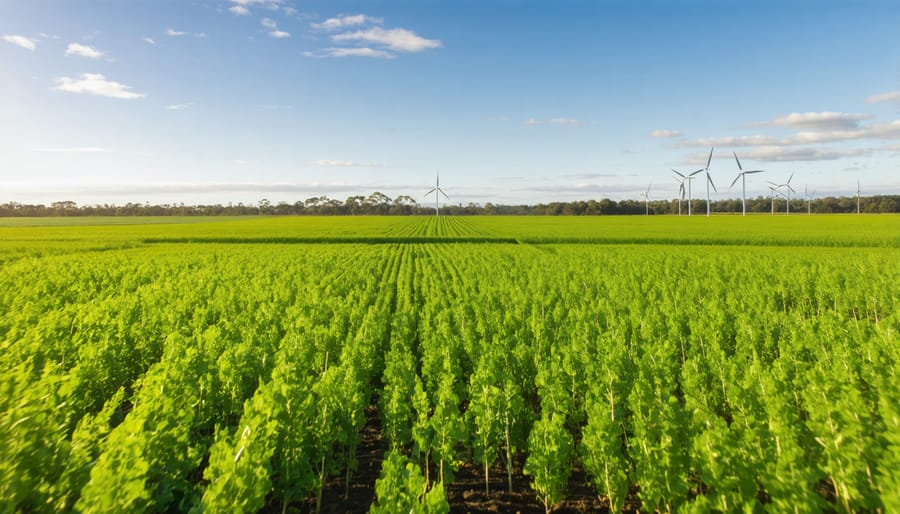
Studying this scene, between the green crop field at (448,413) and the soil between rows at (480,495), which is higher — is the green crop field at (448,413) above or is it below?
above

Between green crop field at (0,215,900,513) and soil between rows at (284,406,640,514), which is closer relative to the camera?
green crop field at (0,215,900,513)

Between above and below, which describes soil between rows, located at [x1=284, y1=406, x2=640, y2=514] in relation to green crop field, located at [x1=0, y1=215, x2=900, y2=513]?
below

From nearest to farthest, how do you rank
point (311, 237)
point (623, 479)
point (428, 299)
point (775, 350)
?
point (623, 479), point (775, 350), point (428, 299), point (311, 237)

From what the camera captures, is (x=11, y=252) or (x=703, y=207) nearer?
(x=11, y=252)

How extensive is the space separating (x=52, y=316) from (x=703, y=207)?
181751 mm

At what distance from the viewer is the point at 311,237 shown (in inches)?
2293

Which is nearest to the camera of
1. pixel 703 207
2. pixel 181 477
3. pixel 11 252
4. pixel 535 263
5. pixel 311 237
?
pixel 181 477

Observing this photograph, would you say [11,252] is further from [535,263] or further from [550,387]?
[550,387]

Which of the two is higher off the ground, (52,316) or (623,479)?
(52,316)

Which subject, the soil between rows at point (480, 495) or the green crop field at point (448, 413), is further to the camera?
the soil between rows at point (480, 495)

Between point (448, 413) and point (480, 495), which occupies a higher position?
point (448, 413)

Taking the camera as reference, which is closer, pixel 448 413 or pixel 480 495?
pixel 448 413

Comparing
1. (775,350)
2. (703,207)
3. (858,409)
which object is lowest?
(775,350)

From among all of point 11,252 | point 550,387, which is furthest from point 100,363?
point 11,252
